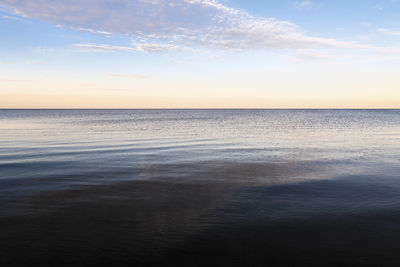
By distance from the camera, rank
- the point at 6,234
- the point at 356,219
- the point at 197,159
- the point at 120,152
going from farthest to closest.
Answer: the point at 120,152, the point at 197,159, the point at 356,219, the point at 6,234

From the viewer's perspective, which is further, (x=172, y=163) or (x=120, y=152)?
(x=120, y=152)

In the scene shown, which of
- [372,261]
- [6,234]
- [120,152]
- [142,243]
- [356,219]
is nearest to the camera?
[372,261]

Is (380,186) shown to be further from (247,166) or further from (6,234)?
(6,234)

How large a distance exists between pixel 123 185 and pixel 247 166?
24.3 feet

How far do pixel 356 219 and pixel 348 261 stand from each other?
2621 millimetres

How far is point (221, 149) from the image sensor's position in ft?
77.6

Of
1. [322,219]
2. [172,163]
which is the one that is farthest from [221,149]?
[322,219]

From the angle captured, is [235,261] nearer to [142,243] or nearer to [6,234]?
[142,243]

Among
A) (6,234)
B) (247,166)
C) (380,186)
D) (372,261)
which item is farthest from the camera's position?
(247,166)

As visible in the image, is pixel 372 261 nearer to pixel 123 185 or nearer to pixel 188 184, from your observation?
pixel 188 184

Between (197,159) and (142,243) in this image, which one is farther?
(197,159)

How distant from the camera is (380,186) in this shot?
12.2m

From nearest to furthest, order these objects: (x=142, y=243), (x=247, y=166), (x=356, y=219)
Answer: (x=142, y=243) → (x=356, y=219) → (x=247, y=166)

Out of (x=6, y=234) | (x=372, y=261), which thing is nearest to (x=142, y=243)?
(x=6, y=234)
